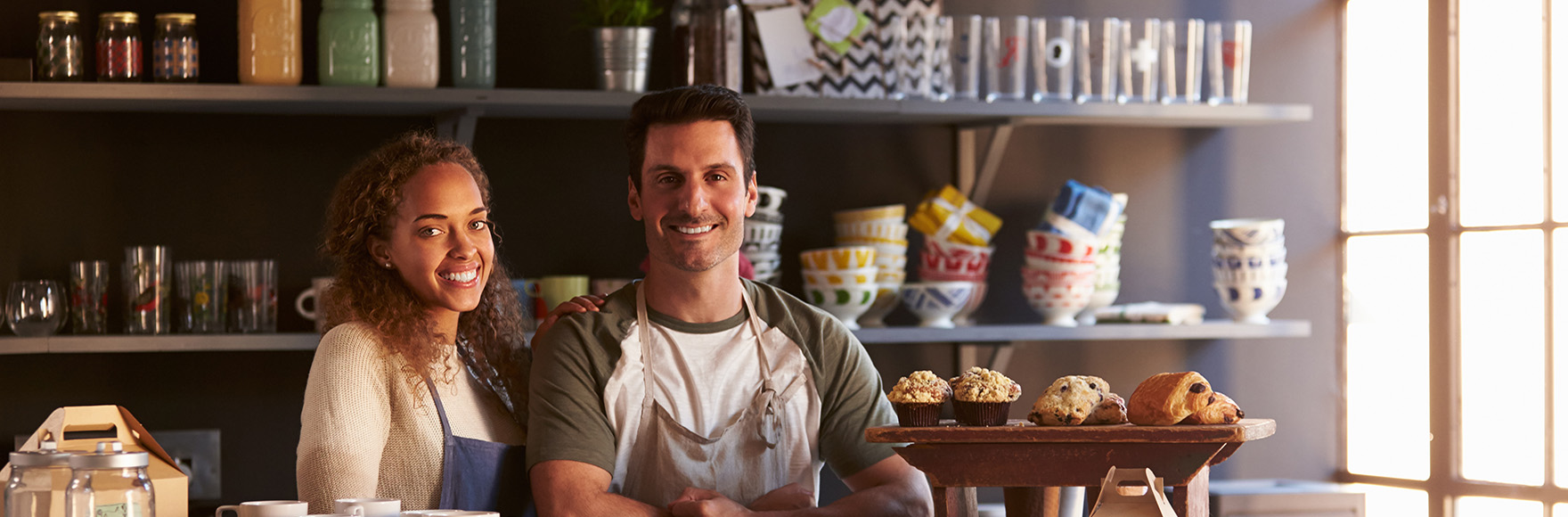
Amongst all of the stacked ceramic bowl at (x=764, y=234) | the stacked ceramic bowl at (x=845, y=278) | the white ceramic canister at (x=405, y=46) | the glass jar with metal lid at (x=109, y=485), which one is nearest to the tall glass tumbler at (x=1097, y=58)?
the stacked ceramic bowl at (x=845, y=278)

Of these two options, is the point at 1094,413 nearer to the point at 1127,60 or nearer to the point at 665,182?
the point at 665,182

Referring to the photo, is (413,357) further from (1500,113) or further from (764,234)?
(1500,113)

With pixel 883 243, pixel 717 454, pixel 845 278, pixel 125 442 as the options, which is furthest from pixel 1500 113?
pixel 125 442

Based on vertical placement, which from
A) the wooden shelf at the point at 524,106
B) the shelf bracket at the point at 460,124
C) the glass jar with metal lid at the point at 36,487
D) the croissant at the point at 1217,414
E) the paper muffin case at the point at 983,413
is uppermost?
the wooden shelf at the point at 524,106

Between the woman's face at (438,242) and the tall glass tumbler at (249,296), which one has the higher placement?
the woman's face at (438,242)

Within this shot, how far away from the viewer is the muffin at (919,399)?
1569mm

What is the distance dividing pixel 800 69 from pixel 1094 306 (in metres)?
0.82

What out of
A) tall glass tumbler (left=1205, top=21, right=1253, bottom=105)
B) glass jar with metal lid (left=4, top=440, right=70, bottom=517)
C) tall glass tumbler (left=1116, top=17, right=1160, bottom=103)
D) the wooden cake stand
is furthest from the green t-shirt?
tall glass tumbler (left=1205, top=21, right=1253, bottom=105)

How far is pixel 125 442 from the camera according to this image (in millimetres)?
1431

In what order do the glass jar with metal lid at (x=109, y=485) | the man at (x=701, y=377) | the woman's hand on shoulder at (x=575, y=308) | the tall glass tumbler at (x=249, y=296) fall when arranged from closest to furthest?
1. the glass jar with metal lid at (x=109, y=485)
2. the man at (x=701, y=377)
3. the woman's hand on shoulder at (x=575, y=308)
4. the tall glass tumbler at (x=249, y=296)

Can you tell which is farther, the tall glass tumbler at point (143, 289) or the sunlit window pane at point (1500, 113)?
the sunlit window pane at point (1500, 113)

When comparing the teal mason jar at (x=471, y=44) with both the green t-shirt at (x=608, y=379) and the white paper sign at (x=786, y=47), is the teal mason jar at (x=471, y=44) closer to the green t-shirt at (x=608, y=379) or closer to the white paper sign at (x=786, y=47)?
the white paper sign at (x=786, y=47)

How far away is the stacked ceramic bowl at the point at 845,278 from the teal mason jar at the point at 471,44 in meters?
0.72

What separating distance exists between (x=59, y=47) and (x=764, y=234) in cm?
131
